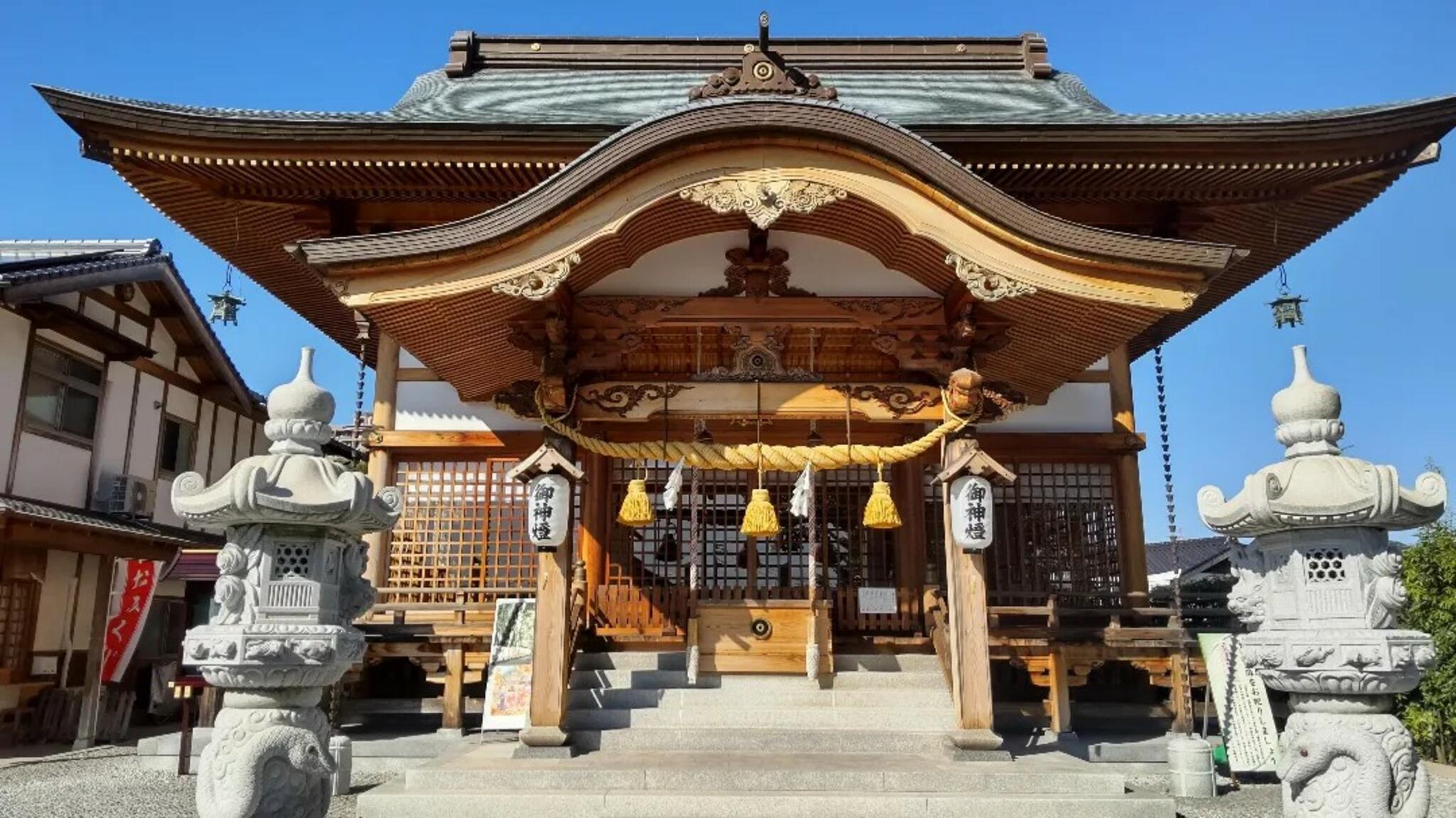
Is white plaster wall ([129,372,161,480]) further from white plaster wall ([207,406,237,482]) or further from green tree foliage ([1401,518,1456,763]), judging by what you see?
green tree foliage ([1401,518,1456,763])

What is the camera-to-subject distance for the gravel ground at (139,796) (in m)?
7.86

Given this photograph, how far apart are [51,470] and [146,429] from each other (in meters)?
2.65

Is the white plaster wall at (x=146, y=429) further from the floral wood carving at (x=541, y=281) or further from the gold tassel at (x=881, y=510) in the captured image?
the gold tassel at (x=881, y=510)

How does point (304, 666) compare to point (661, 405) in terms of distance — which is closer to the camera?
point (304, 666)

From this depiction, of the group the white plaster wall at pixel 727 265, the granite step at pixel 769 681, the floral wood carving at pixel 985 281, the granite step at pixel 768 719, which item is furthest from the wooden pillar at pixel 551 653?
the floral wood carving at pixel 985 281

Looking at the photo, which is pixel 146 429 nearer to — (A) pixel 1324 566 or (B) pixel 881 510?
(B) pixel 881 510

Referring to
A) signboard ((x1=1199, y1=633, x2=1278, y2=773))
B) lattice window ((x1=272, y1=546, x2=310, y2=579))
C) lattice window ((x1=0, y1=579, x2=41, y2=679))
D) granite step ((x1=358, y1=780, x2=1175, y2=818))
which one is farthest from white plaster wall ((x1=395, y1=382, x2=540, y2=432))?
lattice window ((x1=0, y1=579, x2=41, y2=679))

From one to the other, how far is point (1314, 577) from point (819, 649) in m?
4.85

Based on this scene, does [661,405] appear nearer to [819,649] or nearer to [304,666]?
[819,649]

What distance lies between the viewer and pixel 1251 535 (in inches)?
187

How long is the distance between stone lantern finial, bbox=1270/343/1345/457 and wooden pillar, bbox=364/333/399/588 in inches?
337

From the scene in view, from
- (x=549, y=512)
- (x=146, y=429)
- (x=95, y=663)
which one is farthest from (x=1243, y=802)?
(x=146, y=429)

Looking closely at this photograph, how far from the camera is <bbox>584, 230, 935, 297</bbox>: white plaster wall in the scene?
8258 mm

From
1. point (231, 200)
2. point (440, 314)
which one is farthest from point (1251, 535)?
point (231, 200)
